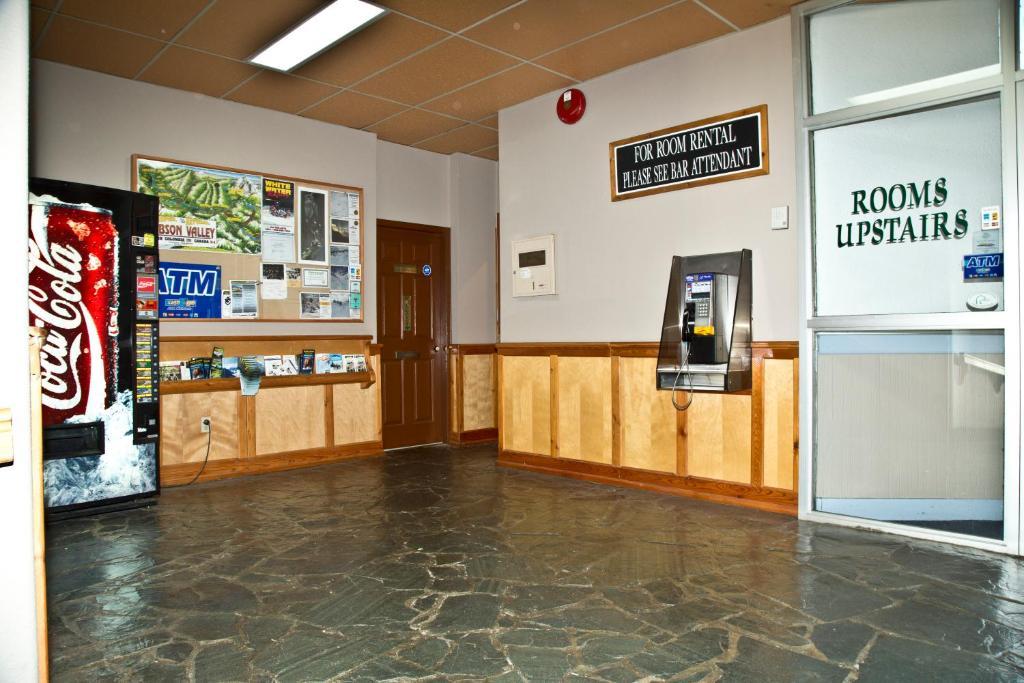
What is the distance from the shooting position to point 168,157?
5.48 m

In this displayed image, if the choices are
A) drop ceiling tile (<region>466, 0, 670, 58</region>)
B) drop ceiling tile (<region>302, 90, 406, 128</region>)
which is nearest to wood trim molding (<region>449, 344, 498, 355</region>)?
drop ceiling tile (<region>302, 90, 406, 128</region>)

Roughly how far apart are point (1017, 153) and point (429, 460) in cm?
511

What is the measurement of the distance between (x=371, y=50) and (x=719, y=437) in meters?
3.86

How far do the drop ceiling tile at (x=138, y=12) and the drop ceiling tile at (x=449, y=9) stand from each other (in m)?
1.27

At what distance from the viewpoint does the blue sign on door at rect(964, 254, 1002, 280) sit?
11.6 feet

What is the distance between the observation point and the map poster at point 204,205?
5383 mm

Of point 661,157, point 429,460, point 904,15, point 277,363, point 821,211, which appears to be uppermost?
point 904,15

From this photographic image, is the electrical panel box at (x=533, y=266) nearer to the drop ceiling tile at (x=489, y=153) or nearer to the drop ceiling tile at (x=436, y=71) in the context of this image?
the drop ceiling tile at (x=436, y=71)

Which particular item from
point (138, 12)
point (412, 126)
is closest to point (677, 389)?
point (412, 126)

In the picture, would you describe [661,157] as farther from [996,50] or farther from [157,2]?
[157,2]

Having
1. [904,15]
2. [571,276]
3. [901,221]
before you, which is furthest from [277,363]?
[904,15]

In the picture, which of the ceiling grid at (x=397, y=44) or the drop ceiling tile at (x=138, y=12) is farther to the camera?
the ceiling grid at (x=397, y=44)

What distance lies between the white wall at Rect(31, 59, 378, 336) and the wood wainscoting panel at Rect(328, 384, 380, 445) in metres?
0.61

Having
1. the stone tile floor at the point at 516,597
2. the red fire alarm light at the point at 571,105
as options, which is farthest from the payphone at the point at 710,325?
the red fire alarm light at the point at 571,105
